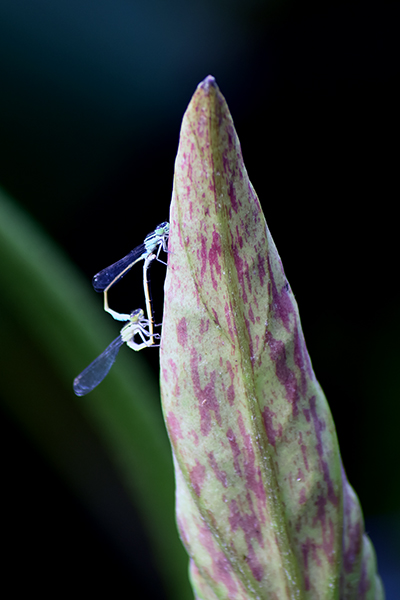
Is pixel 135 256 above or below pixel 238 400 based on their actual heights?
above

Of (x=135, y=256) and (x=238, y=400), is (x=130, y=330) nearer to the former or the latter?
(x=135, y=256)

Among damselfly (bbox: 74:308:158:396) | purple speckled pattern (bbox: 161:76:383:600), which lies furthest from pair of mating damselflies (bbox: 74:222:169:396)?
purple speckled pattern (bbox: 161:76:383:600)

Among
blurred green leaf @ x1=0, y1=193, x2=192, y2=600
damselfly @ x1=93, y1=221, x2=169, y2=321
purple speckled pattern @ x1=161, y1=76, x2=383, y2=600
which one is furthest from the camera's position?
blurred green leaf @ x1=0, y1=193, x2=192, y2=600

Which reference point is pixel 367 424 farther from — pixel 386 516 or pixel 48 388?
pixel 48 388

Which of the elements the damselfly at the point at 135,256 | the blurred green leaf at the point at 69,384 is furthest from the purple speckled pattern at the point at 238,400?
the blurred green leaf at the point at 69,384

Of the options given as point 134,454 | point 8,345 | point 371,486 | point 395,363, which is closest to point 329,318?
point 395,363

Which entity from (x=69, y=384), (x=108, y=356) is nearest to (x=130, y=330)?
(x=108, y=356)

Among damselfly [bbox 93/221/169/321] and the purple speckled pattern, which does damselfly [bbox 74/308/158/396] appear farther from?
the purple speckled pattern
